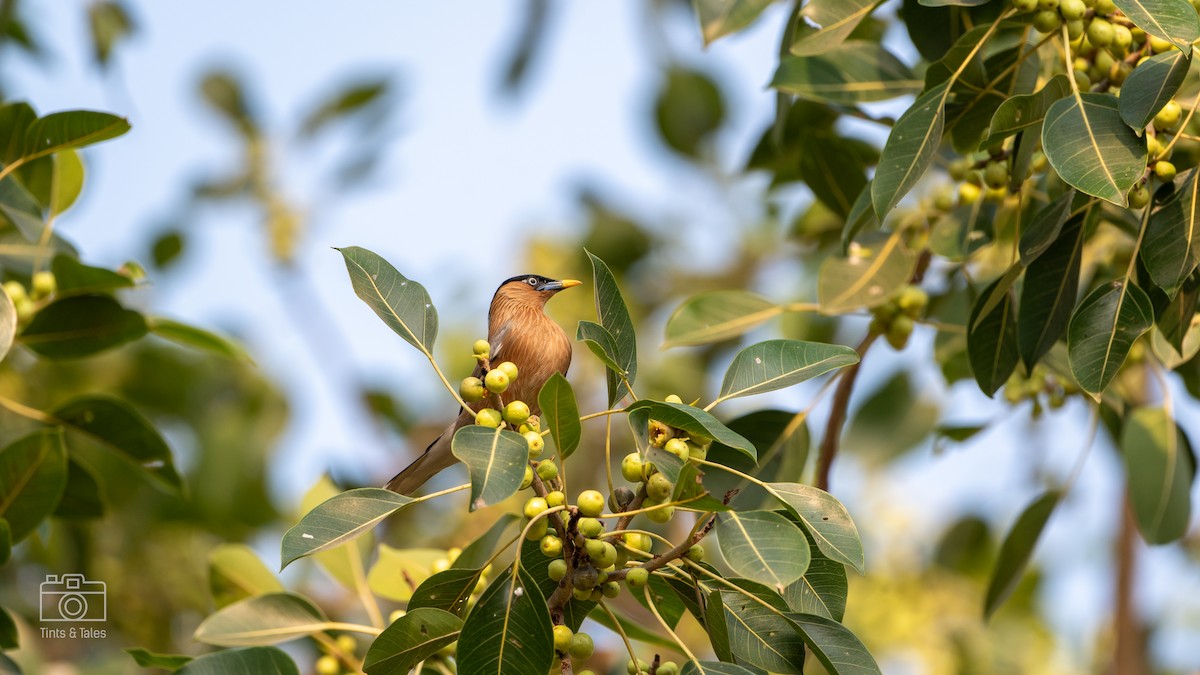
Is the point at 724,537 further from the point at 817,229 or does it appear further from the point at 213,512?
the point at 213,512

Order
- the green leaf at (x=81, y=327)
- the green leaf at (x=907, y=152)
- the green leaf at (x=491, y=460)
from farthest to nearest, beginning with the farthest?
1. the green leaf at (x=81, y=327)
2. the green leaf at (x=907, y=152)
3. the green leaf at (x=491, y=460)

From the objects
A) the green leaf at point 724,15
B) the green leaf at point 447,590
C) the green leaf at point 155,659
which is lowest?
the green leaf at point 155,659

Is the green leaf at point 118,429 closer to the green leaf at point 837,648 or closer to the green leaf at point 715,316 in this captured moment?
the green leaf at point 715,316

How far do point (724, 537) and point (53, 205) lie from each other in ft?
6.91

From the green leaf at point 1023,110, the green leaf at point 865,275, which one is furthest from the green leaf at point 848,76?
the green leaf at point 1023,110

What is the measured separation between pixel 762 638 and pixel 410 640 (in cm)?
60

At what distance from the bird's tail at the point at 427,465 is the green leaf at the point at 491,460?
948 mm

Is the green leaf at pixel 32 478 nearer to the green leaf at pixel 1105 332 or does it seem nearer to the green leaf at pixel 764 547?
the green leaf at pixel 764 547

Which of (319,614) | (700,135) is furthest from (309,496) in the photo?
(700,135)

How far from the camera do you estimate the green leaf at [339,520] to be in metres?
1.74

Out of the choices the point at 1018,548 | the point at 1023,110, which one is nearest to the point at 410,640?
the point at 1023,110

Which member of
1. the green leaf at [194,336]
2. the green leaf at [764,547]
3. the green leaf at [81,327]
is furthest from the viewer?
the green leaf at [194,336]

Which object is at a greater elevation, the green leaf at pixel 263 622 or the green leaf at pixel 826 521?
the green leaf at pixel 826 521

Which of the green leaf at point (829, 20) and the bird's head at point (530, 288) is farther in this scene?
the bird's head at point (530, 288)
